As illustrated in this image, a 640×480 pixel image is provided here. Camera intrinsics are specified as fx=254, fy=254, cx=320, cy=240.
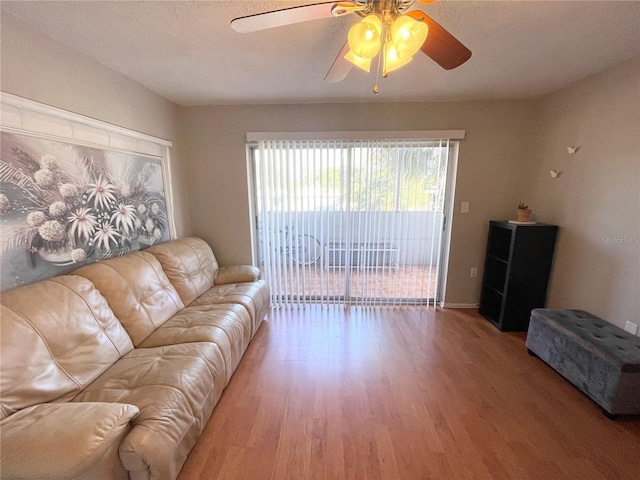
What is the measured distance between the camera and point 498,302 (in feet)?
9.25

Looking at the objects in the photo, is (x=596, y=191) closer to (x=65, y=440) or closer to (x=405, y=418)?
(x=405, y=418)

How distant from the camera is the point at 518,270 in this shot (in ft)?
8.38

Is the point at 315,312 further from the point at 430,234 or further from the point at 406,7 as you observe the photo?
the point at 406,7

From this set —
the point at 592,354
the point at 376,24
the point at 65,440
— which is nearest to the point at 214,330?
the point at 65,440

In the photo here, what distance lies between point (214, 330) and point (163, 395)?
22.3 inches

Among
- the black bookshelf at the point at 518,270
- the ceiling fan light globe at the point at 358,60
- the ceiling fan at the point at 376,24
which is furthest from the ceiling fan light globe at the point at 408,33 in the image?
the black bookshelf at the point at 518,270

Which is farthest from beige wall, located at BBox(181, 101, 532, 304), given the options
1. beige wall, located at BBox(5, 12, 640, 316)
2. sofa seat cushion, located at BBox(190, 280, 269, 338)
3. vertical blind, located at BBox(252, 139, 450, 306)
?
sofa seat cushion, located at BBox(190, 280, 269, 338)

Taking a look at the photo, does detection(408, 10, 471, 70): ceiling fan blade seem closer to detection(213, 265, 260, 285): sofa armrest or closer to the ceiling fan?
the ceiling fan

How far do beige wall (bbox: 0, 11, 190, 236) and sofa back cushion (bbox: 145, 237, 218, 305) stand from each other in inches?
43.4

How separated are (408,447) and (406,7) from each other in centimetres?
223

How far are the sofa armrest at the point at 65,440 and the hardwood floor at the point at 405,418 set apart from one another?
0.51m

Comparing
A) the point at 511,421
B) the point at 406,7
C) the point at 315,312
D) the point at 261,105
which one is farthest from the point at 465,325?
the point at 261,105

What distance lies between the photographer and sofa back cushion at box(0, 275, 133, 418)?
43.9 inches

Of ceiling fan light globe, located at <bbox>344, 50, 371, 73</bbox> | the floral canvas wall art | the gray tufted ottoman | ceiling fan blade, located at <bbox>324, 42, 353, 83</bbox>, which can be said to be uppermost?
ceiling fan blade, located at <bbox>324, 42, 353, 83</bbox>
